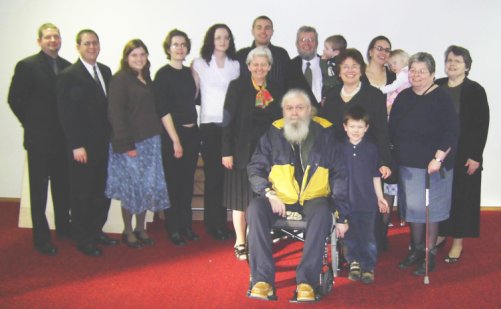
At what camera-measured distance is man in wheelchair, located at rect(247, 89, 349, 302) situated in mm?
2721

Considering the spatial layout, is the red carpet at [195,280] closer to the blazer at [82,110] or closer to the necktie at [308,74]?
the blazer at [82,110]

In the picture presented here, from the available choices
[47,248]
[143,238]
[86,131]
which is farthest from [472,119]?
[47,248]

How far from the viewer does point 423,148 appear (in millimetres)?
3113

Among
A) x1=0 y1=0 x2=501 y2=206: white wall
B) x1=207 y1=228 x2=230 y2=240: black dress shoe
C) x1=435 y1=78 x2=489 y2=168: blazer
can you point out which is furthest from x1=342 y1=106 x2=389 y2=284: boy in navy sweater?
x1=0 y1=0 x2=501 y2=206: white wall

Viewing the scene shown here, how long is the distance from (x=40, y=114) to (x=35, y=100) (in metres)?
0.10

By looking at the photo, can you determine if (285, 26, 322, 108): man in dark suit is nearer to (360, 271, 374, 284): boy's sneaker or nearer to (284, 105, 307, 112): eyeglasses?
(284, 105, 307, 112): eyeglasses

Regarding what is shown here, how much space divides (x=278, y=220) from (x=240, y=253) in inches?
29.0

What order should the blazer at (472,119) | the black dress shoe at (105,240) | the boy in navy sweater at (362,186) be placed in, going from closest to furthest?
the boy in navy sweater at (362,186) < the blazer at (472,119) < the black dress shoe at (105,240)

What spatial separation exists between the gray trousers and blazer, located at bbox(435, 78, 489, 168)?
3.89 ft

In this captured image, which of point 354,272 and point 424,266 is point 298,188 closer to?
point 354,272

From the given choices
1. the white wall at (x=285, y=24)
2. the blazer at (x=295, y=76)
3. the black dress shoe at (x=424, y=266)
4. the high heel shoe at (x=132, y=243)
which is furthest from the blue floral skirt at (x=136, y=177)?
the white wall at (x=285, y=24)

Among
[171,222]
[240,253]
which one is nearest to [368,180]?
[240,253]

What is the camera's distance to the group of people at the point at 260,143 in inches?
116

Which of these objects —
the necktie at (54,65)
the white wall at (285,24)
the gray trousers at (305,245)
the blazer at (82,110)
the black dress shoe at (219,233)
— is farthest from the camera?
the white wall at (285,24)
